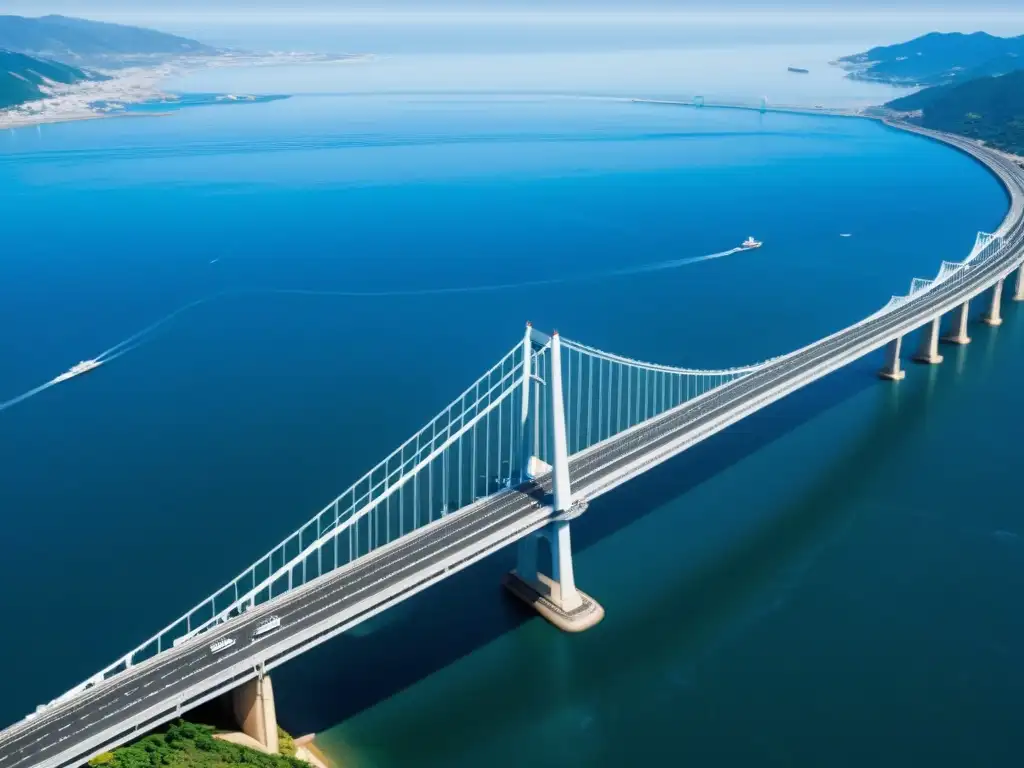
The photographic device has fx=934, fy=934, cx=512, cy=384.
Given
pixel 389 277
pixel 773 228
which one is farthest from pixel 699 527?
pixel 773 228

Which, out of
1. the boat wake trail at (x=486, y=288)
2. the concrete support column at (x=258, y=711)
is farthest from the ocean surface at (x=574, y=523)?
the concrete support column at (x=258, y=711)

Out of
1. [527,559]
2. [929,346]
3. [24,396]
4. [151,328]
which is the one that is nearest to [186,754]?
[527,559]

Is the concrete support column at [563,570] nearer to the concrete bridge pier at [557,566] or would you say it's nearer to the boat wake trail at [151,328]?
the concrete bridge pier at [557,566]

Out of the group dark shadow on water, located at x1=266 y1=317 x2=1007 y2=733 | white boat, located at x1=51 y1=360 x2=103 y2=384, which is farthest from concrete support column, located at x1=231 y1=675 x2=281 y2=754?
white boat, located at x1=51 y1=360 x2=103 y2=384

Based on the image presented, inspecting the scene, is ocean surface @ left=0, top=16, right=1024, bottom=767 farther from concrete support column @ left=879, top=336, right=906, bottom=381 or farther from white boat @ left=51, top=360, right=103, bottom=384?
concrete support column @ left=879, top=336, right=906, bottom=381

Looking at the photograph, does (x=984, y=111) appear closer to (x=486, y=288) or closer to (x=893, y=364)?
(x=486, y=288)

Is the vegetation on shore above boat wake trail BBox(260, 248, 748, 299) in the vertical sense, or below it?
below
